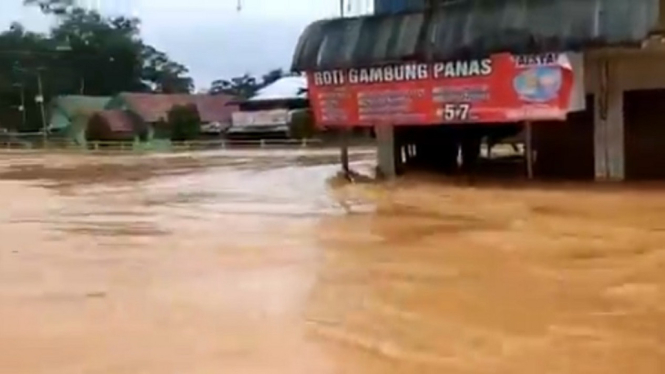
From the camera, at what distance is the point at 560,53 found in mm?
17312

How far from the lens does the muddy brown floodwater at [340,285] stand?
596 cm

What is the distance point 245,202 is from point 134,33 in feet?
193

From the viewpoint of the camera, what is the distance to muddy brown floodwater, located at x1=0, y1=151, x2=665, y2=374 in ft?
19.5

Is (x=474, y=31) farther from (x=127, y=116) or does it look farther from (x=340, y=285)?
(x=127, y=116)

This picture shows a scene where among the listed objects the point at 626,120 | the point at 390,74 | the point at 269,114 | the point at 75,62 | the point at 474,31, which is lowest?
the point at 626,120

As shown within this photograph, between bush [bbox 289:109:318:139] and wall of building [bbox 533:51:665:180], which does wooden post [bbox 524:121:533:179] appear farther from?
bush [bbox 289:109:318:139]

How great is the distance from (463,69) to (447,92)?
0.58 meters

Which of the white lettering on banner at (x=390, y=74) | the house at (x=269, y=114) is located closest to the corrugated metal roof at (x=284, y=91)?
the house at (x=269, y=114)

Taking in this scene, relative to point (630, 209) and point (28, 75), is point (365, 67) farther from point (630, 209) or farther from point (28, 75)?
point (28, 75)

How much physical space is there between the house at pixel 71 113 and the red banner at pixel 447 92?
108 feet

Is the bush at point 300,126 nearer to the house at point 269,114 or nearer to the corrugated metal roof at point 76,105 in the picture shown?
the house at point 269,114

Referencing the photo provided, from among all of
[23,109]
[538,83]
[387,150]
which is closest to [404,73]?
[387,150]

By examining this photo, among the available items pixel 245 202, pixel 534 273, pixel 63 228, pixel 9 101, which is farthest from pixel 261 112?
pixel 534 273

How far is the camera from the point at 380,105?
2034 cm
